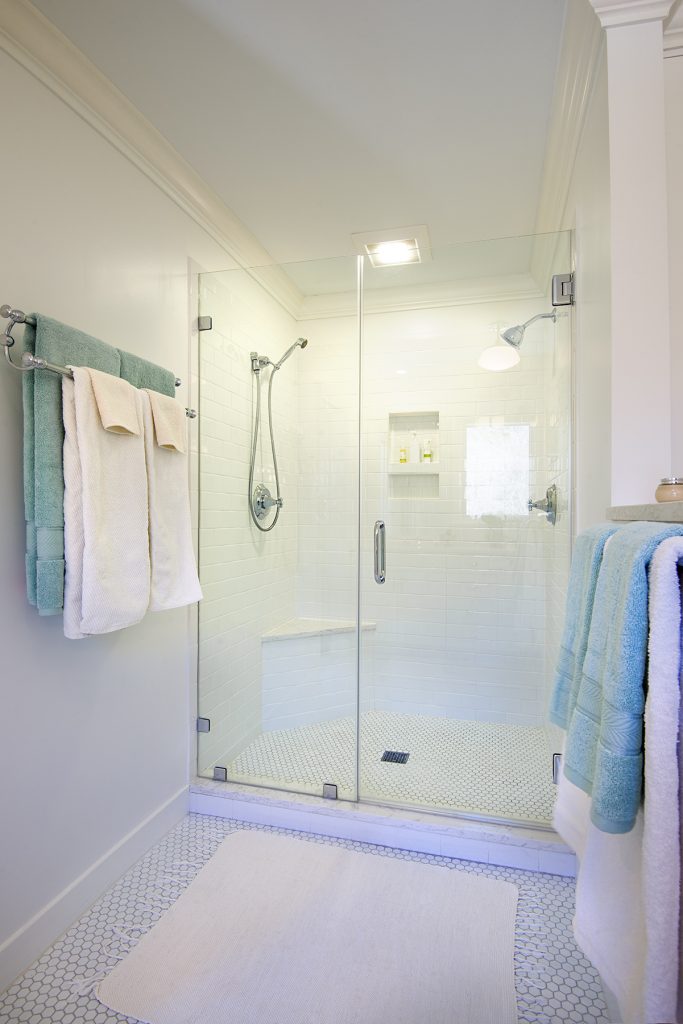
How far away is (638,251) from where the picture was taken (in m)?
1.23

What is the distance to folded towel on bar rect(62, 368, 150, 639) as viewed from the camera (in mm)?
1389

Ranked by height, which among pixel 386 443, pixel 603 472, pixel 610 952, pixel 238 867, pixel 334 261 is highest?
pixel 334 261

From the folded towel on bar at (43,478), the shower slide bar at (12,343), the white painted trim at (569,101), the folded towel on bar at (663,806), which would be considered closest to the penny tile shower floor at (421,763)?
the folded towel on bar at (43,478)

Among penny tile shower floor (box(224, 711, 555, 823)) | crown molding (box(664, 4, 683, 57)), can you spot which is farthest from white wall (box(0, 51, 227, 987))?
crown molding (box(664, 4, 683, 57))

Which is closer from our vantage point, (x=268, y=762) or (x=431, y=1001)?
(x=431, y=1001)

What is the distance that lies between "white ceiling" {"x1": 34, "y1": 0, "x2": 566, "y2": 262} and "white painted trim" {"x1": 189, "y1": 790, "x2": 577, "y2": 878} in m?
2.51

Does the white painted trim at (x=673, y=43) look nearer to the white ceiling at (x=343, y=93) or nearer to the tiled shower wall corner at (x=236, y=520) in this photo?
the white ceiling at (x=343, y=93)

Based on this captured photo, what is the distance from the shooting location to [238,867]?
178 centimetres

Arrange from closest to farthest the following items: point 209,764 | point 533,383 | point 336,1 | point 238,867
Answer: point 336,1, point 238,867, point 209,764, point 533,383

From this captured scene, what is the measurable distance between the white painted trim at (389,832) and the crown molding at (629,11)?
7.78 feet

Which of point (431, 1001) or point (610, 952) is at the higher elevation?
point (610, 952)

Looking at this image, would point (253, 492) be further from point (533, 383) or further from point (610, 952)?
point (610, 952)

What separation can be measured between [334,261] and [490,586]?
5.90 feet

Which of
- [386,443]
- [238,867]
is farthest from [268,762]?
[386,443]
